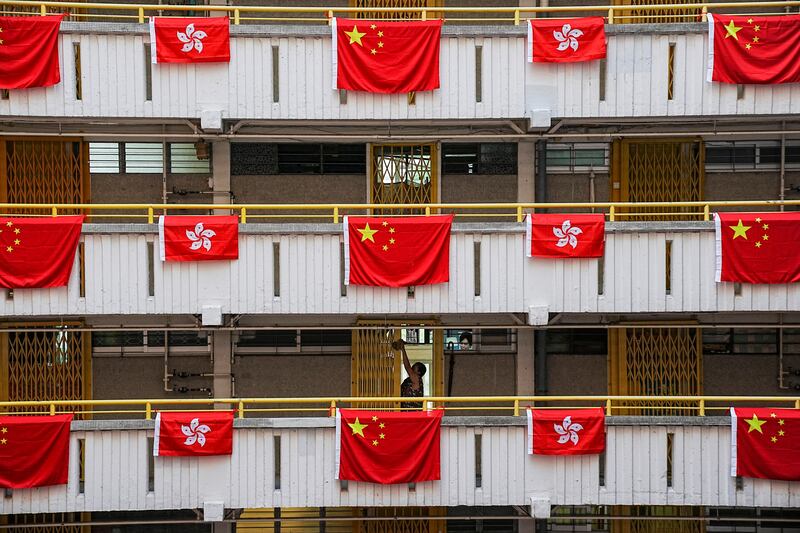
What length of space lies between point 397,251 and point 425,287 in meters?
0.94

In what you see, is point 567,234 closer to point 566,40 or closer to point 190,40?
point 566,40

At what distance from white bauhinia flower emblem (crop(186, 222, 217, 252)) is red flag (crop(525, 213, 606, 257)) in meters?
6.37

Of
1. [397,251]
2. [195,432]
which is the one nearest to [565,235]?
[397,251]

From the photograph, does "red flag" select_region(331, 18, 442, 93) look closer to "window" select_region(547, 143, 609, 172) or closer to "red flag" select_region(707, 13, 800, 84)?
"window" select_region(547, 143, 609, 172)

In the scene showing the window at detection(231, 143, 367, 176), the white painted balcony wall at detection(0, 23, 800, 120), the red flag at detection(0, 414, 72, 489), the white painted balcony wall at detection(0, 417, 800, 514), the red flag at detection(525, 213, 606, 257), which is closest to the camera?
the red flag at detection(0, 414, 72, 489)

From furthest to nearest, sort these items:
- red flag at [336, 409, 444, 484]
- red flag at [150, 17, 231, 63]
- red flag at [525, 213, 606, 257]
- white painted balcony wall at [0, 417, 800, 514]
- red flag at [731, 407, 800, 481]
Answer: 1. red flag at [150, 17, 231, 63]
2. red flag at [525, 213, 606, 257]
3. red flag at [336, 409, 444, 484]
4. white painted balcony wall at [0, 417, 800, 514]
5. red flag at [731, 407, 800, 481]

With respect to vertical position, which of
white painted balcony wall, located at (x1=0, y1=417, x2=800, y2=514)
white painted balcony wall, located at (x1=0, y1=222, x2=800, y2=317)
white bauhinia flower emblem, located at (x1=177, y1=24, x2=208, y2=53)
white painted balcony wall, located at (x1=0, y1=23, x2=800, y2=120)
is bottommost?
white painted balcony wall, located at (x1=0, y1=417, x2=800, y2=514)

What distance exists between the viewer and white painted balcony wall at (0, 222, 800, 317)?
16.0m

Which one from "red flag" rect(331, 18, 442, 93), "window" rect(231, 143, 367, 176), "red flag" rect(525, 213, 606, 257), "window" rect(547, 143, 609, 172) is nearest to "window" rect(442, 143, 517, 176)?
"window" rect(547, 143, 609, 172)

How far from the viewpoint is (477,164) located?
18812 mm

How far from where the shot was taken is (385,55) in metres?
16.6

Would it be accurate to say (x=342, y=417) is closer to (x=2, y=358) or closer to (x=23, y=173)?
(x=2, y=358)

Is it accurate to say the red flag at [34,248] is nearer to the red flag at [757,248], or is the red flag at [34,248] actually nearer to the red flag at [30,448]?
the red flag at [30,448]

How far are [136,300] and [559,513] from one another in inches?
429
